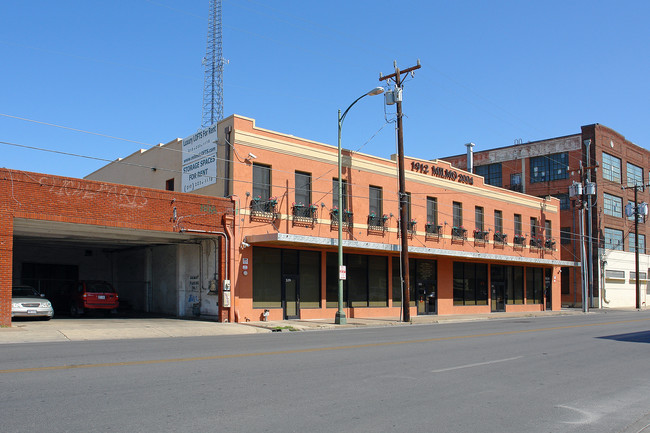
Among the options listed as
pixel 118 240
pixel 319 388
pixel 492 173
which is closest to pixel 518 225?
pixel 492 173

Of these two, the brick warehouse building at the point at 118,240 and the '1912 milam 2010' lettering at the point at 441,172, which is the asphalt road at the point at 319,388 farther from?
the '1912 milam 2010' lettering at the point at 441,172

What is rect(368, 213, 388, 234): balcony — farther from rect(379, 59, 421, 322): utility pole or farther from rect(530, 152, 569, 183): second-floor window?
rect(530, 152, 569, 183): second-floor window

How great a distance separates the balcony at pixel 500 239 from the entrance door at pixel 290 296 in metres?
18.2

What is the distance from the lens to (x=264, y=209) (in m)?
26.3

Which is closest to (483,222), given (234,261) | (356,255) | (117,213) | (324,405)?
(356,255)

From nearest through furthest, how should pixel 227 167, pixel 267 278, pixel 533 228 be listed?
pixel 227 167
pixel 267 278
pixel 533 228

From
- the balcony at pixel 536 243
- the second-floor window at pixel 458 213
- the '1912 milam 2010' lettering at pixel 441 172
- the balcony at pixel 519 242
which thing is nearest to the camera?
the '1912 milam 2010' lettering at pixel 441 172

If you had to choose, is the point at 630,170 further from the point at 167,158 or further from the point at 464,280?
the point at 167,158

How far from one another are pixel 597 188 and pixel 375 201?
3104cm

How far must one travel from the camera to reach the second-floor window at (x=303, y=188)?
27.9 m

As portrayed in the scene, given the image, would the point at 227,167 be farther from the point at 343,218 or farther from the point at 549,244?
the point at 549,244

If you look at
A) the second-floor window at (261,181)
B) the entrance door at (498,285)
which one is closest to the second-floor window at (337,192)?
the second-floor window at (261,181)

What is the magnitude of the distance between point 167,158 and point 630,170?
A: 49.2 metres

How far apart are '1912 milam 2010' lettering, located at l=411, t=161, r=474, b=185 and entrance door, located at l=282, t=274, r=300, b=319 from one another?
11156 millimetres
